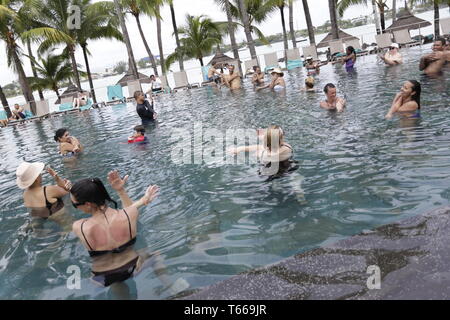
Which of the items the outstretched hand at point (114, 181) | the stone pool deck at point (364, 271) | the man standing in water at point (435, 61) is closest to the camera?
the stone pool deck at point (364, 271)

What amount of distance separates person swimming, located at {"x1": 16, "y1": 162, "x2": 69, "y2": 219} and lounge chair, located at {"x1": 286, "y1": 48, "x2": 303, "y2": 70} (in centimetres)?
2062

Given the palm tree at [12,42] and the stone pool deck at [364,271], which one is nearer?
the stone pool deck at [364,271]

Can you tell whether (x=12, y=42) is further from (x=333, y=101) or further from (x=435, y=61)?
(x=435, y=61)

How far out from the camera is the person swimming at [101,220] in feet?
10.4

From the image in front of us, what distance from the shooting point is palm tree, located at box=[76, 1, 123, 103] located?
26281 mm

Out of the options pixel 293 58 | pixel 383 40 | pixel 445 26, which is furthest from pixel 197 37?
pixel 445 26

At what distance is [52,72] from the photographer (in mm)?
29656

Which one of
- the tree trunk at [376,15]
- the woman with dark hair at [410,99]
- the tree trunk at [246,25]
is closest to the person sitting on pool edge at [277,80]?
the woman with dark hair at [410,99]

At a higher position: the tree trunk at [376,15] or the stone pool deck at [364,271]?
the tree trunk at [376,15]

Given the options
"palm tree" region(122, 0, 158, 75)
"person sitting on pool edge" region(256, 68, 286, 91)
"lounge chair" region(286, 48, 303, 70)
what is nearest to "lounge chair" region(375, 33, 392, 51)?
"lounge chair" region(286, 48, 303, 70)

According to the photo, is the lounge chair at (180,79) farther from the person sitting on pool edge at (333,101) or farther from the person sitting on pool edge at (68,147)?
the person sitting on pool edge at (333,101)

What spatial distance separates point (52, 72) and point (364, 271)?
31601mm

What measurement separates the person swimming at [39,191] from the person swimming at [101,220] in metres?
1.83

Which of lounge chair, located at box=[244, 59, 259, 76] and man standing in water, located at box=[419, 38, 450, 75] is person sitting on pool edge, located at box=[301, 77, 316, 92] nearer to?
man standing in water, located at box=[419, 38, 450, 75]
